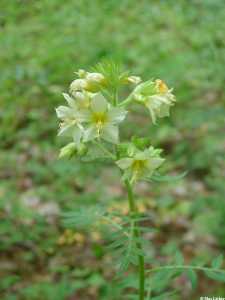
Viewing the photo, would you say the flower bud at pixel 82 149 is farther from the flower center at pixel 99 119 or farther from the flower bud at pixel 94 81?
the flower bud at pixel 94 81

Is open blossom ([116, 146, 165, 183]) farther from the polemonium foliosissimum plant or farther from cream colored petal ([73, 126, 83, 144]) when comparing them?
cream colored petal ([73, 126, 83, 144])

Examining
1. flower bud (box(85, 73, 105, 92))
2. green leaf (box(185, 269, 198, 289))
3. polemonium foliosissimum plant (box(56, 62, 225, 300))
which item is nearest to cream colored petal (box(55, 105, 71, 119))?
polemonium foliosissimum plant (box(56, 62, 225, 300))

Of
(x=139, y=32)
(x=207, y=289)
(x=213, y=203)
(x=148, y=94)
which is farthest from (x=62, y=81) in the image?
(x=148, y=94)

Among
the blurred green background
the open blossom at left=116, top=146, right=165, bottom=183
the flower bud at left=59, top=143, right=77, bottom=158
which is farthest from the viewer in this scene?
the blurred green background

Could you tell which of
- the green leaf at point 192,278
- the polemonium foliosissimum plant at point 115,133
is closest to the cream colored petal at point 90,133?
the polemonium foliosissimum plant at point 115,133

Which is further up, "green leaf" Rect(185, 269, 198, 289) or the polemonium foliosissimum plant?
the polemonium foliosissimum plant

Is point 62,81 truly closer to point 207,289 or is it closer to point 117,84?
point 207,289

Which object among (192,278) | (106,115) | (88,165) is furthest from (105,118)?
(88,165)

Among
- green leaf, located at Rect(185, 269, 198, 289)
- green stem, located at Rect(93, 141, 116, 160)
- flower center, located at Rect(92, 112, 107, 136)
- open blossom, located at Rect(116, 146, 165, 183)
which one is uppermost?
flower center, located at Rect(92, 112, 107, 136)
